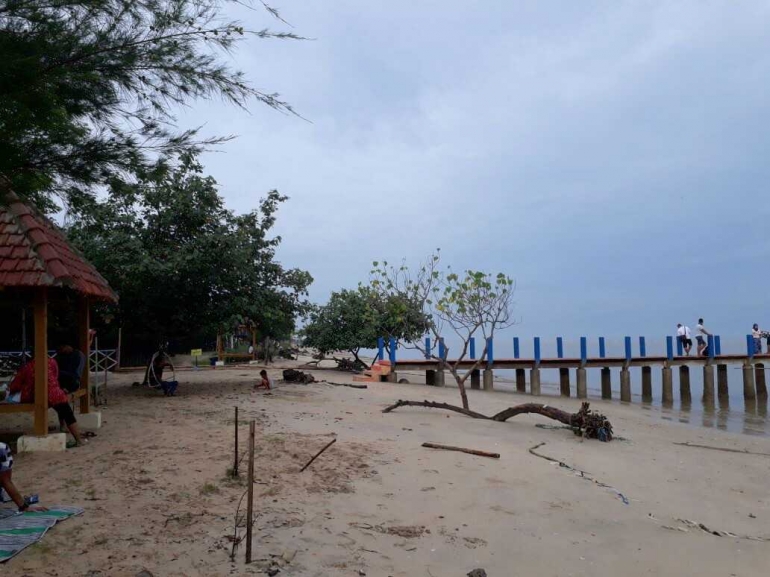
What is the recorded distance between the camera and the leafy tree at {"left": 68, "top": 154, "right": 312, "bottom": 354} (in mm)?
12961

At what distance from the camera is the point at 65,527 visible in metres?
4.80

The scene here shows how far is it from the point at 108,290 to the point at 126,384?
8106 mm

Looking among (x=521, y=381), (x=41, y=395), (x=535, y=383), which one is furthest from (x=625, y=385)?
(x=41, y=395)

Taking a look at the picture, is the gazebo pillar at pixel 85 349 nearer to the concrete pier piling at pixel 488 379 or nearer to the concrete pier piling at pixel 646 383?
the concrete pier piling at pixel 488 379

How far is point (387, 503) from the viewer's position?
6070mm

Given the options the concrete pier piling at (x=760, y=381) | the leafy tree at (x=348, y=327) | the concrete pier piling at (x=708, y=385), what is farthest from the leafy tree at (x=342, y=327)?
the concrete pier piling at (x=760, y=381)

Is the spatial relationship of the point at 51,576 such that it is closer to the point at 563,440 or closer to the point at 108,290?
the point at 108,290

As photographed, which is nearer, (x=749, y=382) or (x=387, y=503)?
(x=387, y=503)

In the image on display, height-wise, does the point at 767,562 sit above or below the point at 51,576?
below

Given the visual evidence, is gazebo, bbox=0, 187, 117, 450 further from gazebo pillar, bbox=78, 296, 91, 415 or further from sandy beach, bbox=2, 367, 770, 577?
gazebo pillar, bbox=78, 296, 91, 415

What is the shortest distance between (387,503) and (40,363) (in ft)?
15.1

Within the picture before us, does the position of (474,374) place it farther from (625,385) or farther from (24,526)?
(24,526)

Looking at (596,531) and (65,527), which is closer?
(65,527)

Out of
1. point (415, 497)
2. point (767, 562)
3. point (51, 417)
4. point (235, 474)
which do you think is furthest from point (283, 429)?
point (767, 562)
